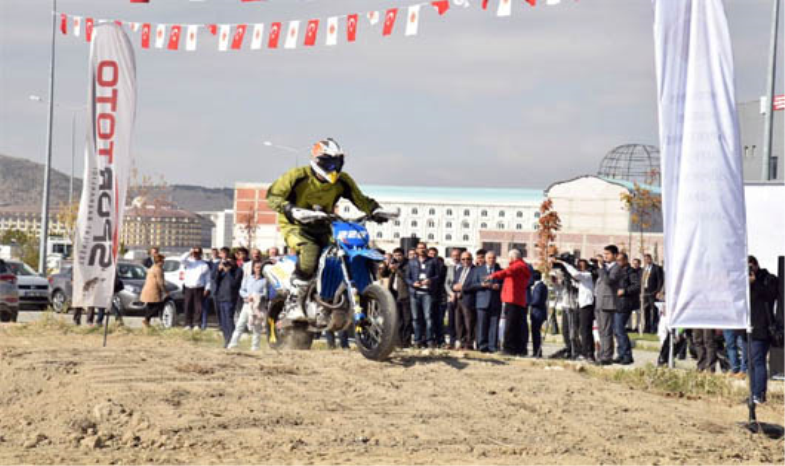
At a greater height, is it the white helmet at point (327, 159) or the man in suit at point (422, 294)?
the white helmet at point (327, 159)

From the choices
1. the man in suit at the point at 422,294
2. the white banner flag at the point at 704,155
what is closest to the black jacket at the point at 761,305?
the white banner flag at the point at 704,155

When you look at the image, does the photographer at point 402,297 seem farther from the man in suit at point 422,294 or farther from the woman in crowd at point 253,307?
the woman in crowd at point 253,307

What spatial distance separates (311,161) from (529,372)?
3.29 meters

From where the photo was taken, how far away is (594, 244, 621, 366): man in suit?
63.1 ft

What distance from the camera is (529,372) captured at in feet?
40.4

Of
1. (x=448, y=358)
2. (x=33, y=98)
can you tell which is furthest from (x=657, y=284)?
(x=33, y=98)

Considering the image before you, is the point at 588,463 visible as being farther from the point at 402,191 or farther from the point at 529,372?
the point at 402,191

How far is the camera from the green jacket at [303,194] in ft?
42.0

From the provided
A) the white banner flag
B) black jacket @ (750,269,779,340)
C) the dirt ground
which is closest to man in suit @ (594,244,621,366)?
black jacket @ (750,269,779,340)

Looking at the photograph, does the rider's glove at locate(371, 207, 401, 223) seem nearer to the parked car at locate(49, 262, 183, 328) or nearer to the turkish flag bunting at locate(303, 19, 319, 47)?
the turkish flag bunting at locate(303, 19, 319, 47)

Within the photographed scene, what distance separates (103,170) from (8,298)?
12946mm

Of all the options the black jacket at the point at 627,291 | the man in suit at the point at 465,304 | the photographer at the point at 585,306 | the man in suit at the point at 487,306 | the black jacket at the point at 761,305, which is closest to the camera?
the black jacket at the point at 761,305

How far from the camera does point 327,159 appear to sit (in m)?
12.7

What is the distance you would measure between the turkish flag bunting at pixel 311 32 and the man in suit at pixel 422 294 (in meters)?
4.60
